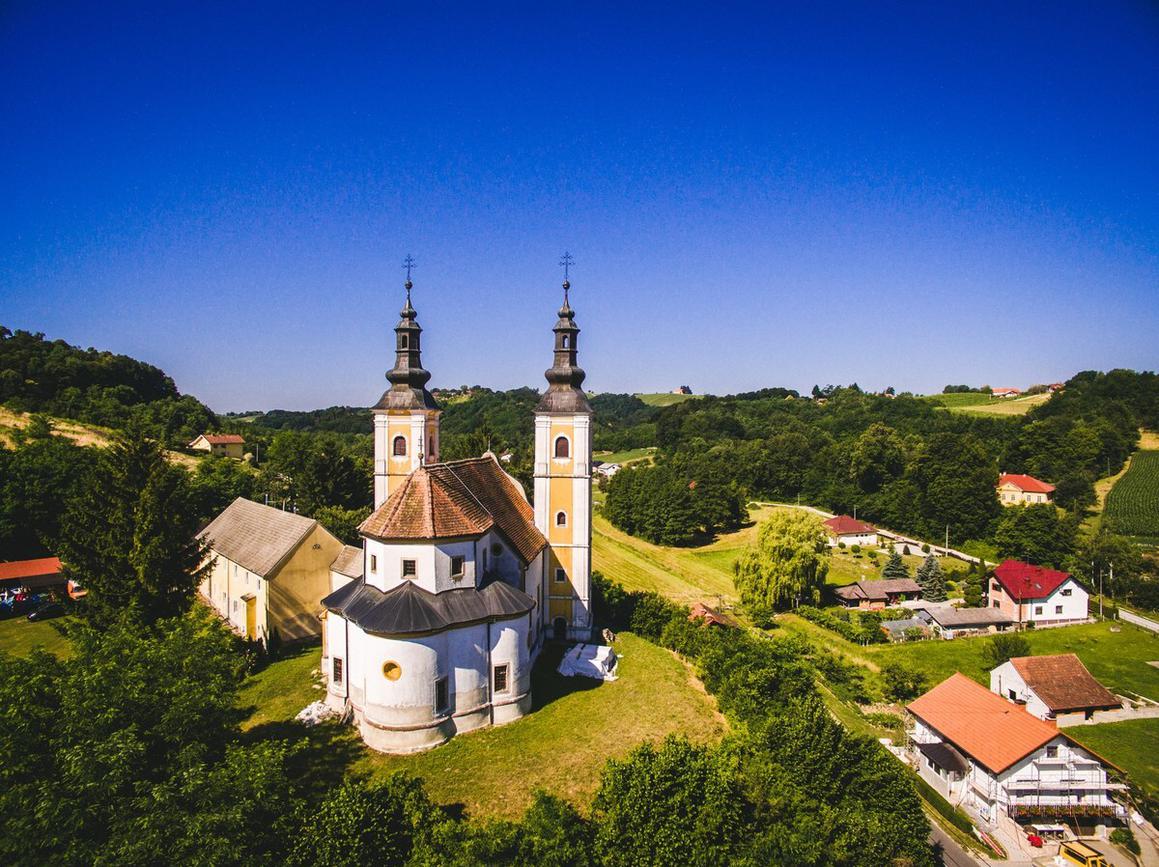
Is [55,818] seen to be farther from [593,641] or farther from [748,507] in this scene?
[748,507]

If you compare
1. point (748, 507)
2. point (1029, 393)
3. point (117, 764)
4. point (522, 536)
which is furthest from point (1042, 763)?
point (1029, 393)

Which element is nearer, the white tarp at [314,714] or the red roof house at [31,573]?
the white tarp at [314,714]

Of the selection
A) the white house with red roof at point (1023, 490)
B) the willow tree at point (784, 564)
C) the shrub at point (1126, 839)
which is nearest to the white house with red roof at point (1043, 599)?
the willow tree at point (784, 564)

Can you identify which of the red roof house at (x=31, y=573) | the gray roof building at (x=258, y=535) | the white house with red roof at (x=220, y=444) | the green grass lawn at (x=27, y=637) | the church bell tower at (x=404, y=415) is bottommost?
the green grass lawn at (x=27, y=637)

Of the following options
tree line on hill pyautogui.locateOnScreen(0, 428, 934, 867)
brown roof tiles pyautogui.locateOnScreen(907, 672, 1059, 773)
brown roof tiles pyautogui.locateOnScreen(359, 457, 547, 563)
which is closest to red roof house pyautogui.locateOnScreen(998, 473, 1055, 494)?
brown roof tiles pyautogui.locateOnScreen(907, 672, 1059, 773)

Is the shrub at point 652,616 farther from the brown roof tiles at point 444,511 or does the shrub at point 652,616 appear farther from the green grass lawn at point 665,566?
the green grass lawn at point 665,566

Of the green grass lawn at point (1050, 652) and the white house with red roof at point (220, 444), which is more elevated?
the white house with red roof at point (220, 444)

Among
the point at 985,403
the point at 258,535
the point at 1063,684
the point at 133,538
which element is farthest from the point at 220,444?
the point at 985,403

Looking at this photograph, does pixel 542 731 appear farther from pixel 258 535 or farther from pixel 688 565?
pixel 688 565

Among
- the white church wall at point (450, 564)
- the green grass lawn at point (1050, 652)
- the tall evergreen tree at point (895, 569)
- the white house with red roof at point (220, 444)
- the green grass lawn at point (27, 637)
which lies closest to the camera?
the white church wall at point (450, 564)
